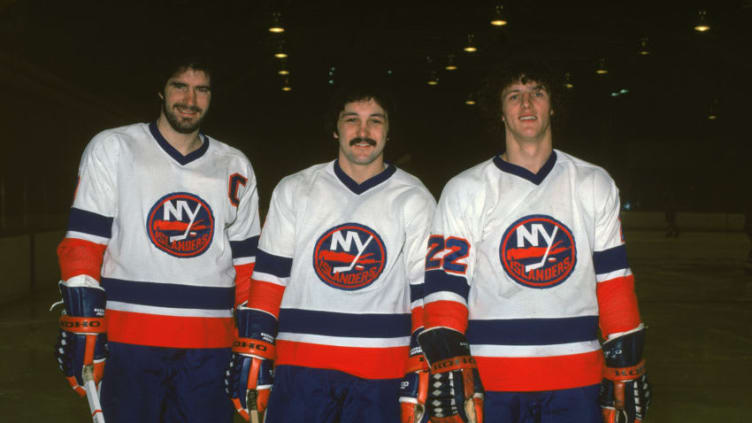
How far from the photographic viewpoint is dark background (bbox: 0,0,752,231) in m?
10.9

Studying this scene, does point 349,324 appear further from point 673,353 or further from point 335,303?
point 673,353

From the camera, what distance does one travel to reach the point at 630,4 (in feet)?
45.2

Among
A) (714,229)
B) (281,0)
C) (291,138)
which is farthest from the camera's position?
(714,229)

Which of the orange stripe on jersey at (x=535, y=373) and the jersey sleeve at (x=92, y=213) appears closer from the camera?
the orange stripe on jersey at (x=535, y=373)

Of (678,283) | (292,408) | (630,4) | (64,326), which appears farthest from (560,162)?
(630,4)

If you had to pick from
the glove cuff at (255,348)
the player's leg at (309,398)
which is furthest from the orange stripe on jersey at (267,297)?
the player's leg at (309,398)

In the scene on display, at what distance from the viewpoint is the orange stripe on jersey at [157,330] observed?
284 centimetres

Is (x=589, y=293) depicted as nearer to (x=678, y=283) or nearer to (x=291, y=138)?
(x=678, y=283)

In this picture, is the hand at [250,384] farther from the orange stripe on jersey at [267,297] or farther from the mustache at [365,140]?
the mustache at [365,140]

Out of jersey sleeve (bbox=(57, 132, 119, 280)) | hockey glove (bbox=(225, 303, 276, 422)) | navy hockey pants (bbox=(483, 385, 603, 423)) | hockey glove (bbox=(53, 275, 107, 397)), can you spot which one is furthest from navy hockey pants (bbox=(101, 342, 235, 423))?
navy hockey pants (bbox=(483, 385, 603, 423))

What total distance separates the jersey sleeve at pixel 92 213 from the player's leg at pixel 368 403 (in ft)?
3.25

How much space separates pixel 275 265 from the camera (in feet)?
8.91

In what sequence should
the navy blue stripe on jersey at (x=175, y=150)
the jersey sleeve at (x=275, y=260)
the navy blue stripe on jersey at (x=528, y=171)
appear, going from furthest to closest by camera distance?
the navy blue stripe on jersey at (x=175, y=150), the jersey sleeve at (x=275, y=260), the navy blue stripe on jersey at (x=528, y=171)

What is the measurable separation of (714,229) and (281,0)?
2091 centimetres
